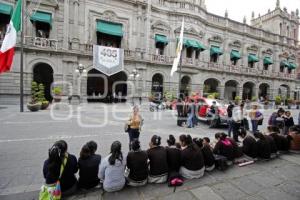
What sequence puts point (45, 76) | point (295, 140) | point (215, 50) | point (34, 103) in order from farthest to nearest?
point (215, 50), point (45, 76), point (34, 103), point (295, 140)

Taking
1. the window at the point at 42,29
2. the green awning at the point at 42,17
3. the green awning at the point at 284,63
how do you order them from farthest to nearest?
the green awning at the point at 284,63
the window at the point at 42,29
the green awning at the point at 42,17

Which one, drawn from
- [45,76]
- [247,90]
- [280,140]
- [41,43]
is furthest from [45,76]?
[247,90]

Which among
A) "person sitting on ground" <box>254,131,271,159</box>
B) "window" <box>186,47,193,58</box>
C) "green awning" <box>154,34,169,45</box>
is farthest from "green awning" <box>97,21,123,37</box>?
"person sitting on ground" <box>254,131,271,159</box>

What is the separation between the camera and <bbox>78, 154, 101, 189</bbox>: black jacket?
151 inches

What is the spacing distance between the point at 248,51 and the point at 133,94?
72.6 feet

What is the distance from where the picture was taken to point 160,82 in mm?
25859

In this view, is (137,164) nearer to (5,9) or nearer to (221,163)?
(221,163)

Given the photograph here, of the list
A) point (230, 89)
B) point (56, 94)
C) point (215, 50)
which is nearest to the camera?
point (56, 94)

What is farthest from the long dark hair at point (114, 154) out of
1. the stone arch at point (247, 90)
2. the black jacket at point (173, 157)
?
the stone arch at point (247, 90)

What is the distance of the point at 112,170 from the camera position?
12.5 feet

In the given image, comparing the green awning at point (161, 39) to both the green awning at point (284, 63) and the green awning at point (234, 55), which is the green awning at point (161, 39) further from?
the green awning at point (284, 63)

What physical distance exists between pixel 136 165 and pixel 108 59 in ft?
59.8

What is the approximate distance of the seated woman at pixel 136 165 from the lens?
401 cm

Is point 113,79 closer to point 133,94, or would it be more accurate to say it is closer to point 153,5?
point 133,94
